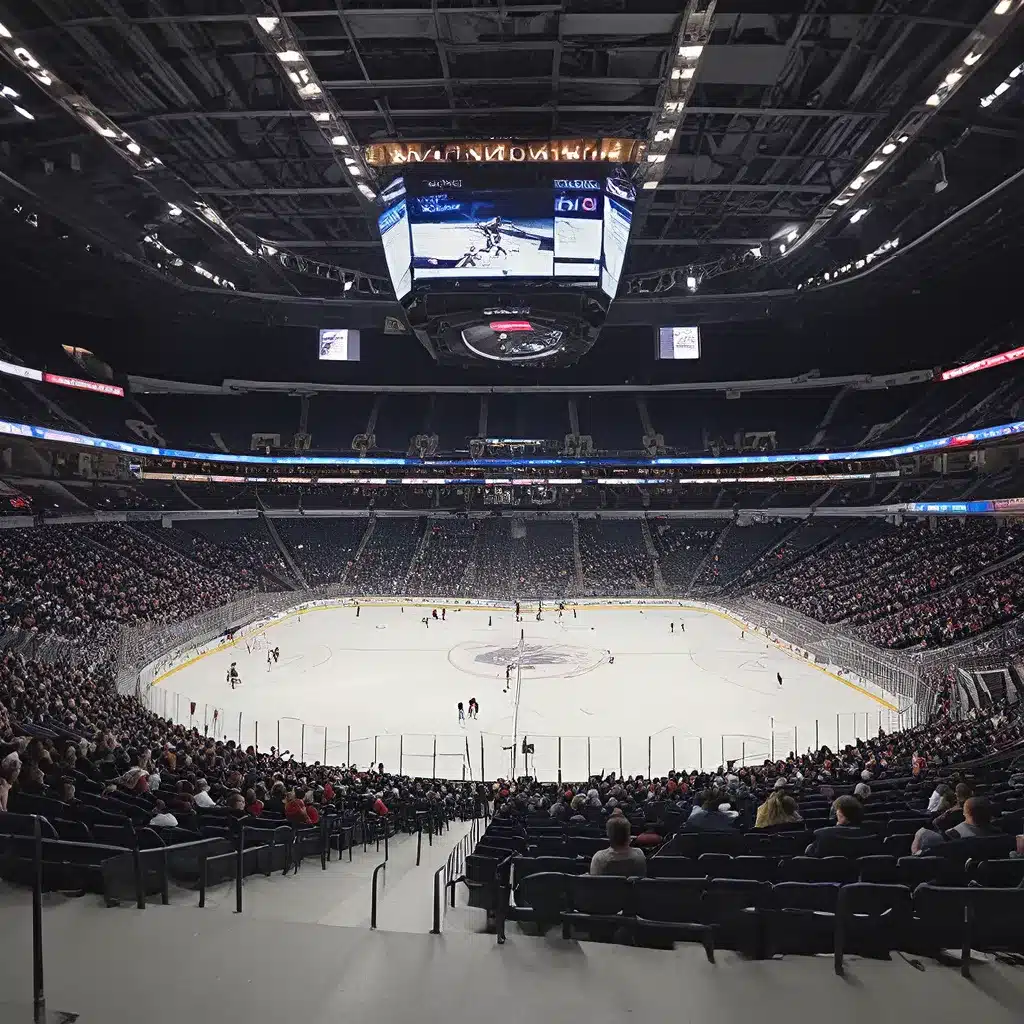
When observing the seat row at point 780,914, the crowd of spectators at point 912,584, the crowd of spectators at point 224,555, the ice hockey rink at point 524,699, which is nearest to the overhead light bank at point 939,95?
the crowd of spectators at point 912,584

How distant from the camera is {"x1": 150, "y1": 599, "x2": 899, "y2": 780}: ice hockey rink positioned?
66.6 ft

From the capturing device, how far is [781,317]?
44875 millimetres

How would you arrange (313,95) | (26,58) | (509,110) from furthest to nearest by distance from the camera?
(509,110) → (313,95) → (26,58)

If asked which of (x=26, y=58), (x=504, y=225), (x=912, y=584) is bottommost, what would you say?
(x=912, y=584)

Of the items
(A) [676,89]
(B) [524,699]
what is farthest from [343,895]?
(B) [524,699]

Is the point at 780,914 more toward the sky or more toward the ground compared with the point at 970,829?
more toward the ground

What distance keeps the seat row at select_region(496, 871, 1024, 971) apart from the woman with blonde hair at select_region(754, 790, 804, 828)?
2843 mm

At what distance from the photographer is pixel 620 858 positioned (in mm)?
5258

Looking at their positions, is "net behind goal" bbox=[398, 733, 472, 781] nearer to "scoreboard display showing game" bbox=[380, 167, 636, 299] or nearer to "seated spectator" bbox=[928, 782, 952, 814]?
"seated spectator" bbox=[928, 782, 952, 814]

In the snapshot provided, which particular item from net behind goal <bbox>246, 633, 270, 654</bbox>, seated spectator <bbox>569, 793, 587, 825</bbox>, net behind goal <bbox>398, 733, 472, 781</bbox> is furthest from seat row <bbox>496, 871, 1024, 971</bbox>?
net behind goal <bbox>246, 633, 270, 654</bbox>

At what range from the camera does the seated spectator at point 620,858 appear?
523cm

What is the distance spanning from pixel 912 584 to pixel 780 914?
31.5 metres

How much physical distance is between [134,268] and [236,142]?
1563 cm

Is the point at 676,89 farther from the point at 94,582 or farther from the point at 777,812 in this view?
the point at 94,582
